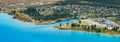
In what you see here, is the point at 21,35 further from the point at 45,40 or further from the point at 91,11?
the point at 91,11

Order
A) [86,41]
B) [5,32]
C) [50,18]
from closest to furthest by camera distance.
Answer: [86,41] < [5,32] < [50,18]

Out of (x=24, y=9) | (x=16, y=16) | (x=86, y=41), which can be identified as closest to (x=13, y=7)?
(x=24, y=9)

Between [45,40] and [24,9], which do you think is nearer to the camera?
[45,40]

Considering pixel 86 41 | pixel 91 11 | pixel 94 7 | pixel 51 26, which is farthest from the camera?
pixel 94 7

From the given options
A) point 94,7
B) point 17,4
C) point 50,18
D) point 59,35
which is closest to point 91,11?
point 94,7

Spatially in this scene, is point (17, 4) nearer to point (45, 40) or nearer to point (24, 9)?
point (24, 9)

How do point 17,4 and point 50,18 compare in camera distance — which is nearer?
point 50,18
